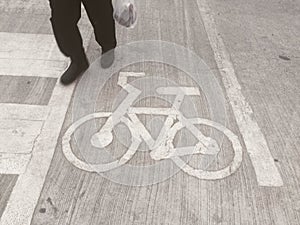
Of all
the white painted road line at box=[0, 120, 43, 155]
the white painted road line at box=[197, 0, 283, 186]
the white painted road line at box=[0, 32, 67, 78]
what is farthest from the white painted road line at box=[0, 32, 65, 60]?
the white painted road line at box=[197, 0, 283, 186]

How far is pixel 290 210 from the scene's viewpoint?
115 inches

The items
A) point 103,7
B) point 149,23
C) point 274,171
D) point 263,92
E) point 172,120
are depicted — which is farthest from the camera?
point 149,23

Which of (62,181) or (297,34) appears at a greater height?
(62,181)

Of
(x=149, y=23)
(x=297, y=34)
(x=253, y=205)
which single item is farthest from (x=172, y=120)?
(x=297, y=34)

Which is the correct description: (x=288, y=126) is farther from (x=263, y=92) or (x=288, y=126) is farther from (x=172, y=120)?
(x=172, y=120)

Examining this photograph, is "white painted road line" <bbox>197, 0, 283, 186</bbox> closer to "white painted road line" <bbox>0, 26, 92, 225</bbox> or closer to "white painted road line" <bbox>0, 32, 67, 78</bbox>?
"white painted road line" <bbox>0, 26, 92, 225</bbox>

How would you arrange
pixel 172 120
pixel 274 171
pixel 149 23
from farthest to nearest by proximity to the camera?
pixel 149 23
pixel 172 120
pixel 274 171

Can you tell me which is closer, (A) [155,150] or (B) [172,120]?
(A) [155,150]

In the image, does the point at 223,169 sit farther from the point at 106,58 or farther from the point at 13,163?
the point at 106,58

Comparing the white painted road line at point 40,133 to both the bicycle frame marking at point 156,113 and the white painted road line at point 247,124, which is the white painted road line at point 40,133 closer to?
the bicycle frame marking at point 156,113

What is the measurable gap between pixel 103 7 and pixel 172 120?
1292 millimetres

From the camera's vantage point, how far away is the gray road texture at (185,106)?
285 centimetres

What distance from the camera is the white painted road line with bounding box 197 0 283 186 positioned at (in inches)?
127

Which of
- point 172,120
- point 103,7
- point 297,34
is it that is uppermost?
point 103,7
